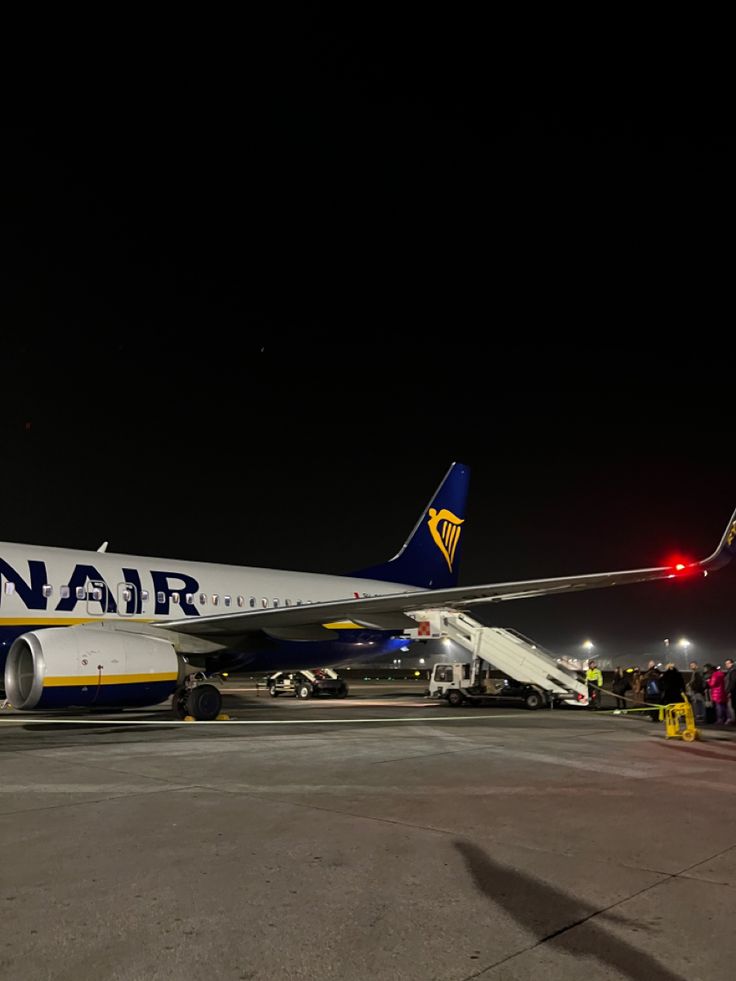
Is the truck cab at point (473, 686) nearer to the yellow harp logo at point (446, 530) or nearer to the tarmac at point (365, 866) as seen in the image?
the yellow harp logo at point (446, 530)

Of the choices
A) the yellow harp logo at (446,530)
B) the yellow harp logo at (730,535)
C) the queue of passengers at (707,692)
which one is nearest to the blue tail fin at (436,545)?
the yellow harp logo at (446,530)

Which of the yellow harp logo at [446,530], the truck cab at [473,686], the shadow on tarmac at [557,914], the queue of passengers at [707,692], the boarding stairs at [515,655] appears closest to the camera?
the shadow on tarmac at [557,914]

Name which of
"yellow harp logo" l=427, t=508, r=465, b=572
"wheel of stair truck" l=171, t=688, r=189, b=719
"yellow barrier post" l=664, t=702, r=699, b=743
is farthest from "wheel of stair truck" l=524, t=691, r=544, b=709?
"wheel of stair truck" l=171, t=688, r=189, b=719

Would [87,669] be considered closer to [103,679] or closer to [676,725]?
[103,679]

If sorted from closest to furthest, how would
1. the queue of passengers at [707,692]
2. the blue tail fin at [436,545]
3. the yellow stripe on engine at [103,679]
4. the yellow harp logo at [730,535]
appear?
the yellow stripe on engine at [103,679] < the yellow harp logo at [730,535] < the queue of passengers at [707,692] < the blue tail fin at [436,545]

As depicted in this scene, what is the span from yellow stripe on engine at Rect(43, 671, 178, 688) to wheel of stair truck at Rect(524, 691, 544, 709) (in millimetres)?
11600

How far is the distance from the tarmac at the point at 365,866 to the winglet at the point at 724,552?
4452 millimetres

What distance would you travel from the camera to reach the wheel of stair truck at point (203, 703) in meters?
14.9

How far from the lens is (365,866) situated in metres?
4.85

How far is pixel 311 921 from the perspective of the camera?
12.7ft

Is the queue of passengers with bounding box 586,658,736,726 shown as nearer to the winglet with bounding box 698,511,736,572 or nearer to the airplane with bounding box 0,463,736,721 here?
the winglet with bounding box 698,511,736,572

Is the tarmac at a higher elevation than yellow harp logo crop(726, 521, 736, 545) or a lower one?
lower

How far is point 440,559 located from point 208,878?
2080 cm

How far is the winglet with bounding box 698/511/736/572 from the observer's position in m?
13.4
